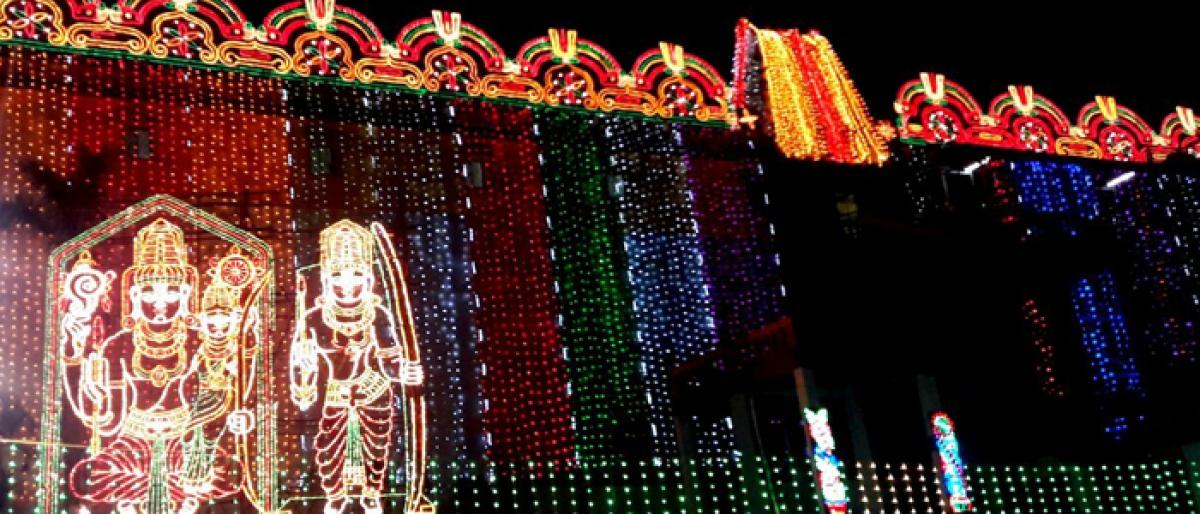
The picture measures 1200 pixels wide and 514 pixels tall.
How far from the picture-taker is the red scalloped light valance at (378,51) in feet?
27.9

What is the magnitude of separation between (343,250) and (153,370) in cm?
173

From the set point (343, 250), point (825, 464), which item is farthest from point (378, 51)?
point (825, 464)

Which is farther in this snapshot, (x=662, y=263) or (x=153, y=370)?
(x=662, y=263)

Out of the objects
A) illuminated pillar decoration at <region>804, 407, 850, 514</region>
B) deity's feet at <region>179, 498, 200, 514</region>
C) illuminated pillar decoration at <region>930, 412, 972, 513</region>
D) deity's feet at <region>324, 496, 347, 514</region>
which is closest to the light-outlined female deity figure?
deity's feet at <region>324, 496, 347, 514</region>

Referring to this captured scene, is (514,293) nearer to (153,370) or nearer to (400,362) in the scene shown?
(400,362)

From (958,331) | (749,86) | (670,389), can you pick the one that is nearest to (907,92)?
(749,86)

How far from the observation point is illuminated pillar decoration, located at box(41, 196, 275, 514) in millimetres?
8570

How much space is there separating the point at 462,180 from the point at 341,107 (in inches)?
98.0

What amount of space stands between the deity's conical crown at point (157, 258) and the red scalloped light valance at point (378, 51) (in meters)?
1.34

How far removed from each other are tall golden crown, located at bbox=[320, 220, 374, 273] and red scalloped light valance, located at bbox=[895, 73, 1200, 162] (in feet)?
16.3

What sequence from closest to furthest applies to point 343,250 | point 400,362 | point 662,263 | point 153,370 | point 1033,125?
1. point 153,370
2. point 400,362
3. point 343,250
4. point 662,263
5. point 1033,125

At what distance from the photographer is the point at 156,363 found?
996 centimetres

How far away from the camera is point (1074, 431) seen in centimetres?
1137

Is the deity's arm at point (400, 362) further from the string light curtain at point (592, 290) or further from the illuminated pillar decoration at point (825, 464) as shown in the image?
the illuminated pillar decoration at point (825, 464)
